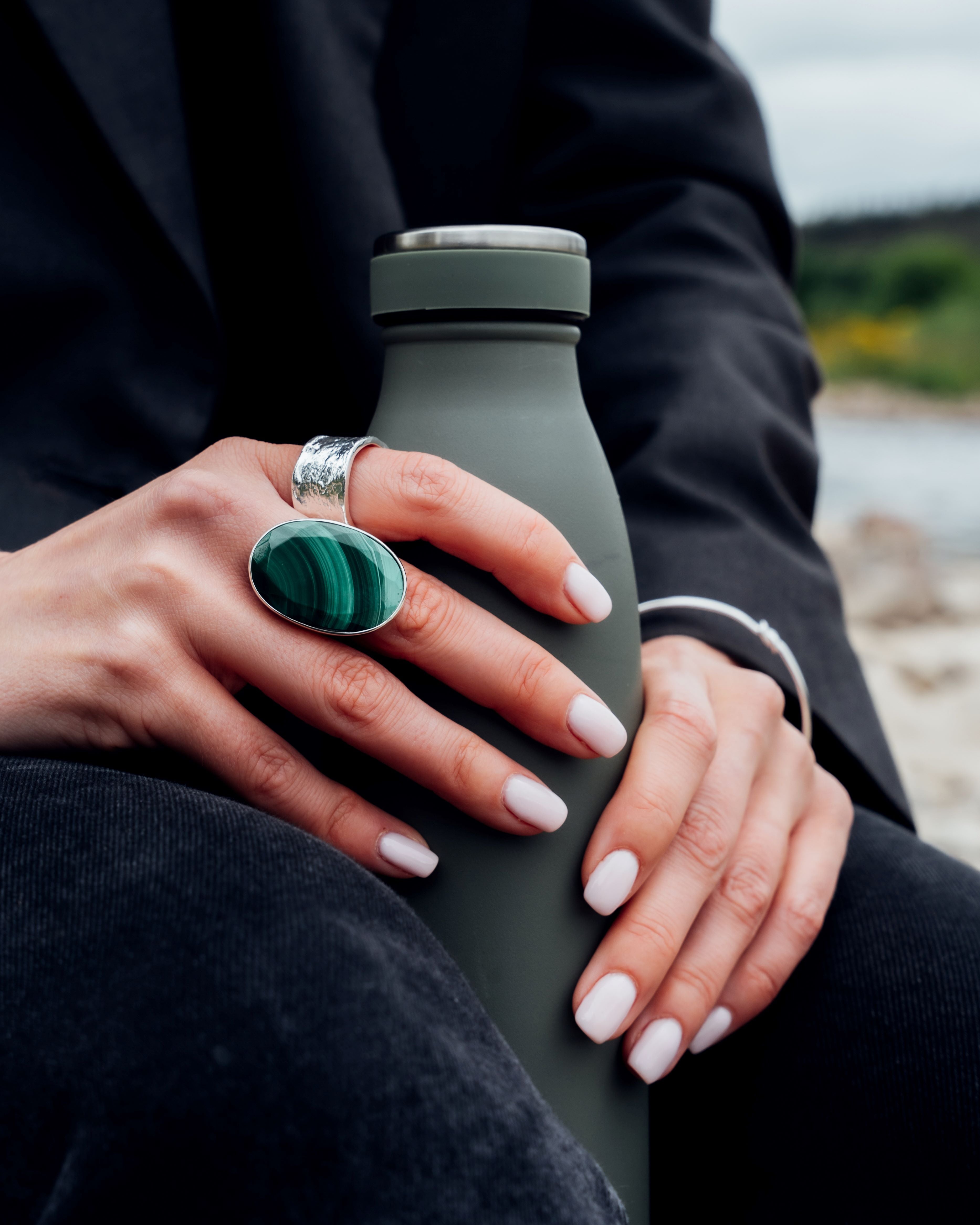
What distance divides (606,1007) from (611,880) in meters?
0.07

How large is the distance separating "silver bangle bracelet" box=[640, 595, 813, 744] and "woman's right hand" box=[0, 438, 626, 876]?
31 centimetres

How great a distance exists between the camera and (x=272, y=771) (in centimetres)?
55

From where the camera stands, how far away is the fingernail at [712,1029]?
68cm

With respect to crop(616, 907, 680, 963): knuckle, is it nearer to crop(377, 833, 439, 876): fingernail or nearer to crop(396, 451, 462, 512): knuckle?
crop(377, 833, 439, 876): fingernail

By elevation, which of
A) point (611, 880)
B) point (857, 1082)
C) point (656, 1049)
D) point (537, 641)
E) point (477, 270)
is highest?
point (477, 270)

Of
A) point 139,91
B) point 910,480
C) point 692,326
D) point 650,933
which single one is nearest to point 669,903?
point 650,933

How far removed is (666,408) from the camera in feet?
3.18

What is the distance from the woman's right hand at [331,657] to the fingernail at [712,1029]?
0.78 feet

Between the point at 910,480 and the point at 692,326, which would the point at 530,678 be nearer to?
the point at 692,326

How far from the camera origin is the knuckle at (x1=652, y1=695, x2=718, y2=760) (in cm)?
63

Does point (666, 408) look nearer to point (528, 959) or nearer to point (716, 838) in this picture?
point (716, 838)

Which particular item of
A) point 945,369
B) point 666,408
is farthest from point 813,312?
point 666,408

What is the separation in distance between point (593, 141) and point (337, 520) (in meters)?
0.73

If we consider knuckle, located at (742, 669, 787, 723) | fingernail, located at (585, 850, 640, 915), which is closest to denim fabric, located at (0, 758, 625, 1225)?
fingernail, located at (585, 850, 640, 915)
